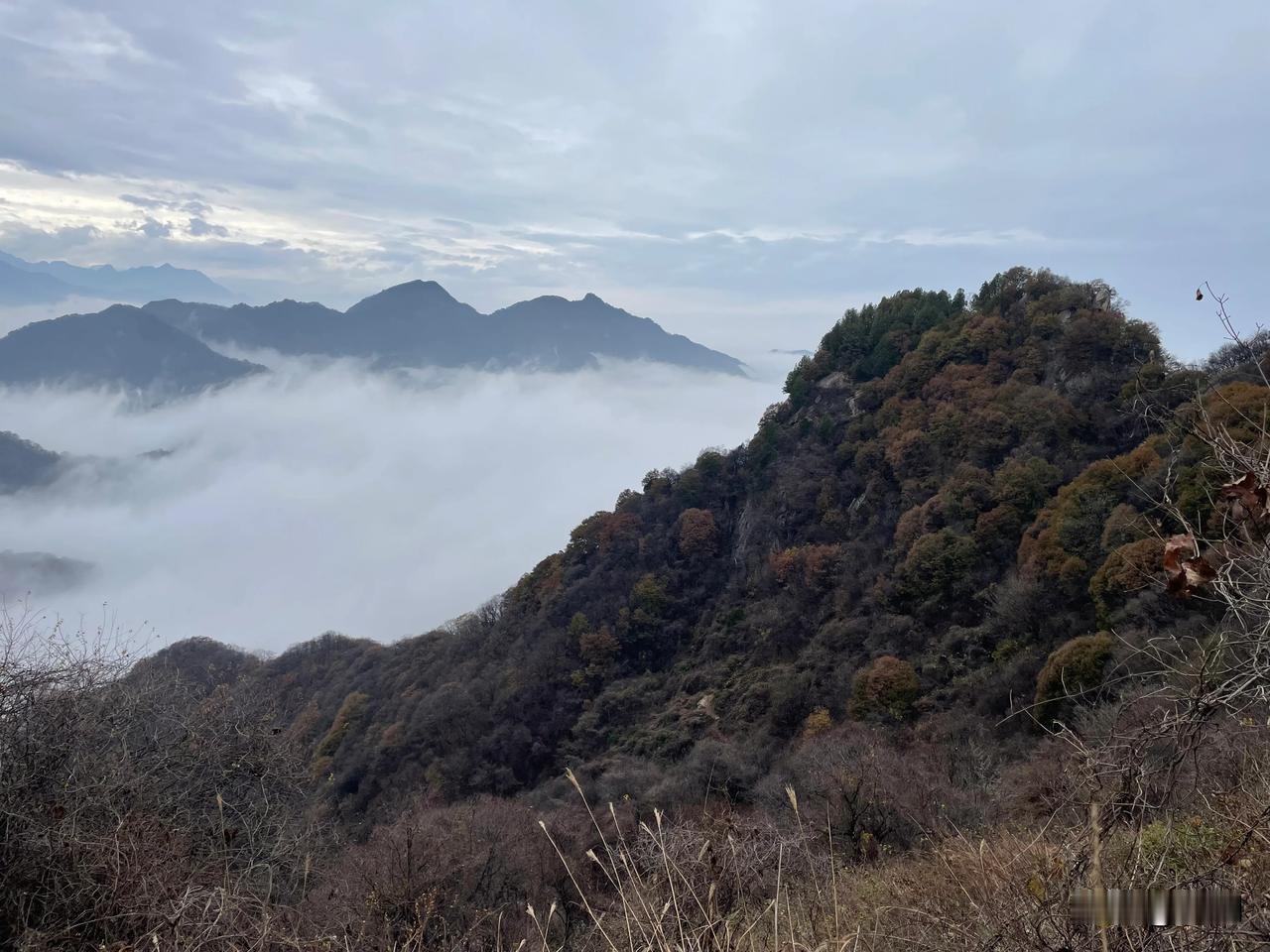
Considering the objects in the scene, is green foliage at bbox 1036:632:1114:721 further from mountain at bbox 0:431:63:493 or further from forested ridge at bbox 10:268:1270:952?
mountain at bbox 0:431:63:493

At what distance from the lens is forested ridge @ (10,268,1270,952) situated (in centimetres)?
268

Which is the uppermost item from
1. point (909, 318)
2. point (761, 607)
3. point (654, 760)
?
point (909, 318)

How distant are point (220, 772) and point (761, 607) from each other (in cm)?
2159

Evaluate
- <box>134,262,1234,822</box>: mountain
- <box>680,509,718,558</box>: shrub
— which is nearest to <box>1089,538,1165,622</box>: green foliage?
<box>134,262,1234,822</box>: mountain

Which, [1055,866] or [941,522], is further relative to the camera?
[941,522]

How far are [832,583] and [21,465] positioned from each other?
569 ft

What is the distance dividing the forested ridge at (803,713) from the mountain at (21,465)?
5089 inches

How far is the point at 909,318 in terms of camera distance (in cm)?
3506

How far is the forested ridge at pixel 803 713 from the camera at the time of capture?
268 centimetres

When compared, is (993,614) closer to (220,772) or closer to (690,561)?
(690,561)

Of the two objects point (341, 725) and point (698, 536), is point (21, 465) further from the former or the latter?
point (698, 536)

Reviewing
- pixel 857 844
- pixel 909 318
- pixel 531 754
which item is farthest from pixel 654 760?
pixel 909 318

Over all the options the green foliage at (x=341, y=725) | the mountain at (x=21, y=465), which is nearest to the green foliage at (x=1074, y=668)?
the green foliage at (x=341, y=725)

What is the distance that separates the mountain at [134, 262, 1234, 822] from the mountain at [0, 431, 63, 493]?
139966mm
